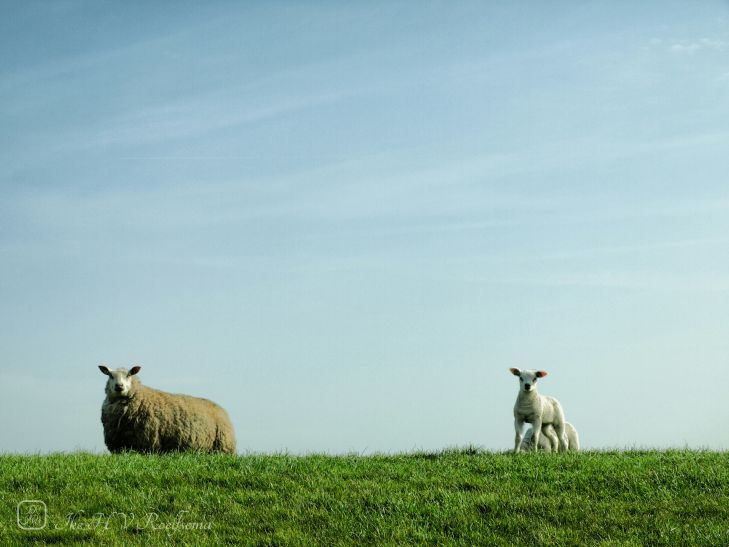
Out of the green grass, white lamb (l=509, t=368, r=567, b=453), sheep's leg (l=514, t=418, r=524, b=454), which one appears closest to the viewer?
the green grass

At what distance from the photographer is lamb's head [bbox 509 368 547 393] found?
67.2ft

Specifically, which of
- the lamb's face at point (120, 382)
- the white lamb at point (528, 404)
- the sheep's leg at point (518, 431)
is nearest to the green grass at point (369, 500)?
the sheep's leg at point (518, 431)

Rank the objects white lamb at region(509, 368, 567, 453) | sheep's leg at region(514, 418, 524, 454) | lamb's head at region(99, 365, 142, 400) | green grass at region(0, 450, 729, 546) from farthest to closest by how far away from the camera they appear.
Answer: lamb's head at region(99, 365, 142, 400) → white lamb at region(509, 368, 567, 453) → sheep's leg at region(514, 418, 524, 454) → green grass at region(0, 450, 729, 546)

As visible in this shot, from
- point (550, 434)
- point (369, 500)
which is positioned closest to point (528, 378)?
point (550, 434)

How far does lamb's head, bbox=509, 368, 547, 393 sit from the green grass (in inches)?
105

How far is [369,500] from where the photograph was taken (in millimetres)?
14164

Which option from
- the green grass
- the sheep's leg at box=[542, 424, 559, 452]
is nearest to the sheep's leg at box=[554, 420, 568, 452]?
the sheep's leg at box=[542, 424, 559, 452]

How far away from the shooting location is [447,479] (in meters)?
15.8

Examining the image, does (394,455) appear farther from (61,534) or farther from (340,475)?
(61,534)

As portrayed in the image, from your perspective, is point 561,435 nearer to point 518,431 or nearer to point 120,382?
point 518,431

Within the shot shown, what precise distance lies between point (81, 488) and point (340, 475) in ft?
15.1

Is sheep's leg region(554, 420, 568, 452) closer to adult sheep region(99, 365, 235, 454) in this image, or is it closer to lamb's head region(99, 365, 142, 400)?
adult sheep region(99, 365, 235, 454)

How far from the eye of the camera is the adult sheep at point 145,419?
21906 millimetres

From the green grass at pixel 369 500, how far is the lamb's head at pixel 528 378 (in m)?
2.67
